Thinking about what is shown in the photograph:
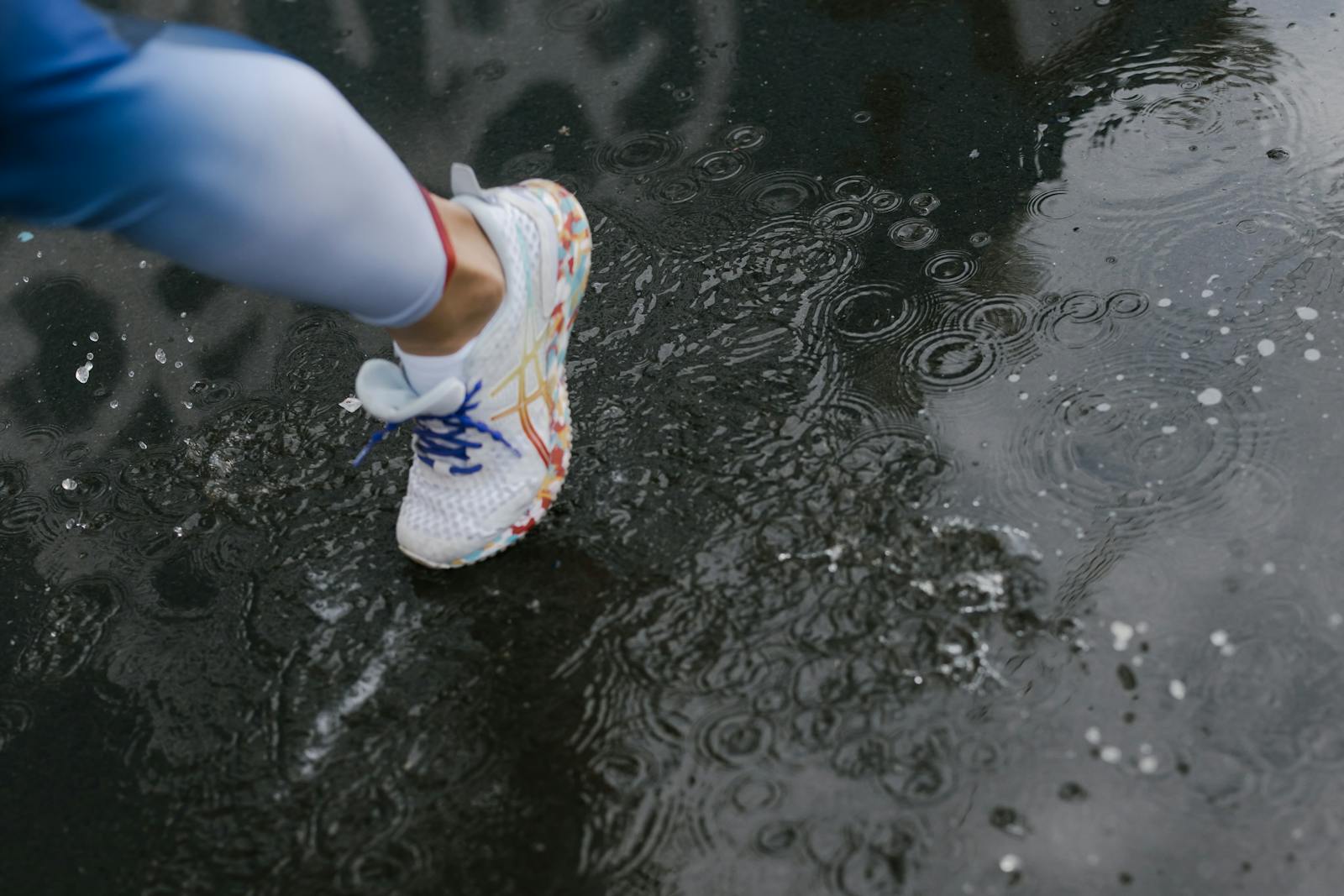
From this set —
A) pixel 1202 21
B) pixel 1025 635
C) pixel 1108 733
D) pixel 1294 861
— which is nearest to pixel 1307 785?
pixel 1294 861

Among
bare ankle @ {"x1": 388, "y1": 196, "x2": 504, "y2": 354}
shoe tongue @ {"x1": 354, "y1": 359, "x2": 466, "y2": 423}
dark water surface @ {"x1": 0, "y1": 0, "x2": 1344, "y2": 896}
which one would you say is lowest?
dark water surface @ {"x1": 0, "y1": 0, "x2": 1344, "y2": 896}

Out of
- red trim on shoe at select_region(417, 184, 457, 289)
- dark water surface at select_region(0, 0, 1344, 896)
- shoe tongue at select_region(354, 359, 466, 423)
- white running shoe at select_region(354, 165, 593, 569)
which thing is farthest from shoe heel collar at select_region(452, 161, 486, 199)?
dark water surface at select_region(0, 0, 1344, 896)

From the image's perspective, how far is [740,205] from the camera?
84.5 inches

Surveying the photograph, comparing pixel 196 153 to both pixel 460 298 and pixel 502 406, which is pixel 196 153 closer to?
pixel 460 298

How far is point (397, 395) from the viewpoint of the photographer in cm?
152

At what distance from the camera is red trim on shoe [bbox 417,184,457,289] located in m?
1.42

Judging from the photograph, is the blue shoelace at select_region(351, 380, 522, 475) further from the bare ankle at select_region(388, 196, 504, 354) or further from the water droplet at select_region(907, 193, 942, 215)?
the water droplet at select_region(907, 193, 942, 215)

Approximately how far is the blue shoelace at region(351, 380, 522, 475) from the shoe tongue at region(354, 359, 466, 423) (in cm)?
2

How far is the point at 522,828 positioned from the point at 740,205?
3.90 ft

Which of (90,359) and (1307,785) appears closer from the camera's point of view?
(1307,785)

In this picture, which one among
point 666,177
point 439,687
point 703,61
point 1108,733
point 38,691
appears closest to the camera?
point 1108,733

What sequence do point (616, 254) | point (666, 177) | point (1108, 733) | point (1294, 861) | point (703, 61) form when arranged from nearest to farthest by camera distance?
point (1294, 861)
point (1108, 733)
point (616, 254)
point (666, 177)
point (703, 61)

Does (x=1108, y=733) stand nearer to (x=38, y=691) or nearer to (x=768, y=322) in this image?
(x=768, y=322)

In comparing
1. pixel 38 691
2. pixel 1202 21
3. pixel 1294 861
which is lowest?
pixel 38 691
